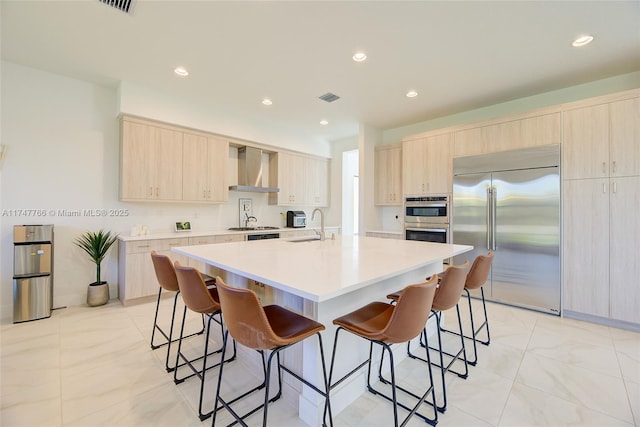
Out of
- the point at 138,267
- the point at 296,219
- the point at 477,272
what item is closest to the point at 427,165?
the point at 477,272

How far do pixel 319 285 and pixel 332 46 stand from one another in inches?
95.6

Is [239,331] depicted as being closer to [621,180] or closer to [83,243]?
[83,243]

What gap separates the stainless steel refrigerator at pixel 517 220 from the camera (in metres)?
3.24

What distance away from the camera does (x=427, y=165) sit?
171 inches

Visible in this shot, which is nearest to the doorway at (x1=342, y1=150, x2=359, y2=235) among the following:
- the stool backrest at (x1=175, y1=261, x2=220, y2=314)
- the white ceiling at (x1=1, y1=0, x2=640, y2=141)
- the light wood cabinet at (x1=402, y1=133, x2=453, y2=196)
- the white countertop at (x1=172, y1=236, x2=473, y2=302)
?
the light wood cabinet at (x1=402, y1=133, x2=453, y2=196)

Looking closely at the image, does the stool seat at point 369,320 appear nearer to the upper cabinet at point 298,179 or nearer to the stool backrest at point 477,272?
the stool backrest at point 477,272

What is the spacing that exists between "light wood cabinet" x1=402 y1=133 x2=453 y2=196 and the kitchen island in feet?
7.60

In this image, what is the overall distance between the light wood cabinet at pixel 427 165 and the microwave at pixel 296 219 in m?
2.14

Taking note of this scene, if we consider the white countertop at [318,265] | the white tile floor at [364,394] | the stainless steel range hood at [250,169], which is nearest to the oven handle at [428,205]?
the white countertop at [318,265]

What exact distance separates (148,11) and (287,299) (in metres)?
2.56

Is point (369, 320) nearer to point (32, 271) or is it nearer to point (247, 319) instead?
point (247, 319)

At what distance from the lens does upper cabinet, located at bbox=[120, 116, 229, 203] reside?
3643mm

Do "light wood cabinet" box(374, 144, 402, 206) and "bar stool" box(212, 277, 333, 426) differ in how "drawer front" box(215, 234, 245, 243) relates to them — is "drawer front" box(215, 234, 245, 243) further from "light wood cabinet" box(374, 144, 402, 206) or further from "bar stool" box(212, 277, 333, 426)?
"bar stool" box(212, 277, 333, 426)

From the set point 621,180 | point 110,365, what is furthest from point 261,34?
point 621,180
